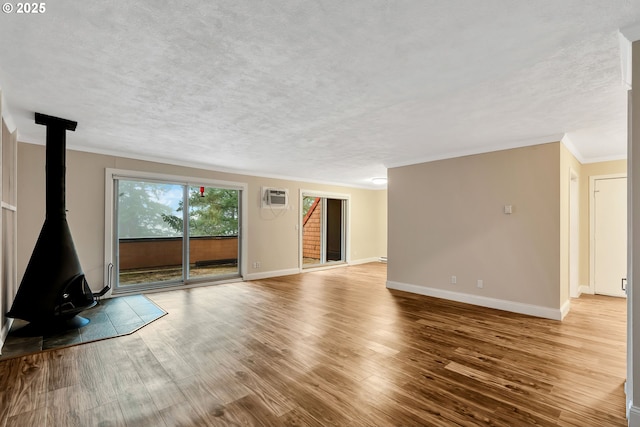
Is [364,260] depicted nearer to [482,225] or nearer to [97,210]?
[482,225]

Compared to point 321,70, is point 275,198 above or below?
below

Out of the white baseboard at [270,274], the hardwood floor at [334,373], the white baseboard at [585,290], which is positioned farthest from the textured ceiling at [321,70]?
the white baseboard at [270,274]

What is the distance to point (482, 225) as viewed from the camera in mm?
4473

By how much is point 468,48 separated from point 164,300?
5.05m

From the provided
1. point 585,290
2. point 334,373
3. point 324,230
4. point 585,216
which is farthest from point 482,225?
point 324,230

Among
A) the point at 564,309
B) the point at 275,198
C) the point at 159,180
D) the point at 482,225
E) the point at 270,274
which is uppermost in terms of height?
the point at 159,180

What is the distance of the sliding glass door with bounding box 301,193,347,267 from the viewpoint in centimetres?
838

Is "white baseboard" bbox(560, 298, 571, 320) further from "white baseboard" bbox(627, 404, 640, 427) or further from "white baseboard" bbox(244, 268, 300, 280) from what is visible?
"white baseboard" bbox(244, 268, 300, 280)

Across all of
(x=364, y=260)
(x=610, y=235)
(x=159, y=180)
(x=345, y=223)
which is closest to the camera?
(x=610, y=235)

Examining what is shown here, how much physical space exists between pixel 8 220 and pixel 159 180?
7.15ft

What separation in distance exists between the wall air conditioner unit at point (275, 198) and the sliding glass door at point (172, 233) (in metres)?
0.62

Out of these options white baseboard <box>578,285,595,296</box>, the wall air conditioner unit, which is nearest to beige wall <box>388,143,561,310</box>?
white baseboard <box>578,285,595,296</box>

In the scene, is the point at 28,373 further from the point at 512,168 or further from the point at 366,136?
the point at 512,168

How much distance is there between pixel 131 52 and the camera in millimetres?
1969
